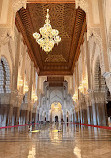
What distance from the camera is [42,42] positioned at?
6.20 metres

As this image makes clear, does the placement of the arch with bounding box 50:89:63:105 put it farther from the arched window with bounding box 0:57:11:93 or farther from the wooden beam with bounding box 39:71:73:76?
the arched window with bounding box 0:57:11:93

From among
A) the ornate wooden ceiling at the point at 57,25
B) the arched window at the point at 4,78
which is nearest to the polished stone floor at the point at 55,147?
the arched window at the point at 4,78

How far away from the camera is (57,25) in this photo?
415 inches

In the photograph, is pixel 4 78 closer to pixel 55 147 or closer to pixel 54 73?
pixel 55 147

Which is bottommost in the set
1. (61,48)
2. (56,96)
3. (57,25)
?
(56,96)

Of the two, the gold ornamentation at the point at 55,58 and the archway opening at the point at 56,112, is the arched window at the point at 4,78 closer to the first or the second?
the gold ornamentation at the point at 55,58

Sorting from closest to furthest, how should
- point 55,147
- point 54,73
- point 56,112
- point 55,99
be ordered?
point 55,147, point 54,73, point 55,99, point 56,112

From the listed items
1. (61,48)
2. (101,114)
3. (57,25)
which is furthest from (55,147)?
(61,48)

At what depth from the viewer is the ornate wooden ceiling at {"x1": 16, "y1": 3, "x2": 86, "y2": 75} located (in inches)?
350

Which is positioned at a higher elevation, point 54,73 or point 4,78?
point 54,73

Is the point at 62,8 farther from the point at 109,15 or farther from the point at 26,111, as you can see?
the point at 26,111

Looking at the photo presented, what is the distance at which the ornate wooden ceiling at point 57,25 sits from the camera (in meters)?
8.89

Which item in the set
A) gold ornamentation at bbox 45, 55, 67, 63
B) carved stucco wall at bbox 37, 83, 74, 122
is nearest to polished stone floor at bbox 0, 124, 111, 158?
gold ornamentation at bbox 45, 55, 67, 63

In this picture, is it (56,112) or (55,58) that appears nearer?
(55,58)
